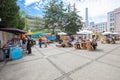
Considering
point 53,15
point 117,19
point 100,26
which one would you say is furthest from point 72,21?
point 100,26

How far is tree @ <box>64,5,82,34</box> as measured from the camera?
35.8 meters

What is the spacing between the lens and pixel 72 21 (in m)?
35.8

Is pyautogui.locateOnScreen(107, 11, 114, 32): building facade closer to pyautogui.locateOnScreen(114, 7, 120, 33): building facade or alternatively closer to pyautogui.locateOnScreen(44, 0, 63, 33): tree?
pyautogui.locateOnScreen(114, 7, 120, 33): building facade

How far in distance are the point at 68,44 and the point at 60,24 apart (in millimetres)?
20554

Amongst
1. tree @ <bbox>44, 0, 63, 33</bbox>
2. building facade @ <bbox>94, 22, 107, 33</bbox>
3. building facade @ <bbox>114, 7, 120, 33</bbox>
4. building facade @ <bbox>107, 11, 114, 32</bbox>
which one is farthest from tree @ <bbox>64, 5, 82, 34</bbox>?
building facade @ <bbox>94, 22, 107, 33</bbox>

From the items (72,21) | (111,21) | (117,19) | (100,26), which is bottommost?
(72,21)

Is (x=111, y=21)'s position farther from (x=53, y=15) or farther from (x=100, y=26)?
(x=53, y=15)

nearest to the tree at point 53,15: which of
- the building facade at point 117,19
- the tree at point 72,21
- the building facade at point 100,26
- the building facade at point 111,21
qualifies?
the tree at point 72,21

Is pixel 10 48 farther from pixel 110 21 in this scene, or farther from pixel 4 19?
pixel 110 21

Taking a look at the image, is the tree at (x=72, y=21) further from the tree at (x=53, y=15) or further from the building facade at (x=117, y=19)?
the building facade at (x=117, y=19)

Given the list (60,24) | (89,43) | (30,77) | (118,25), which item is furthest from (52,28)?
(118,25)

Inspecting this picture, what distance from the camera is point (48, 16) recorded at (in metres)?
34.2

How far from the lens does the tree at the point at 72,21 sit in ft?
117

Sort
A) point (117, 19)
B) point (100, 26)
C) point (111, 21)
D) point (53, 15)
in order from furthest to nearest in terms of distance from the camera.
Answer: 1. point (100, 26)
2. point (111, 21)
3. point (117, 19)
4. point (53, 15)
